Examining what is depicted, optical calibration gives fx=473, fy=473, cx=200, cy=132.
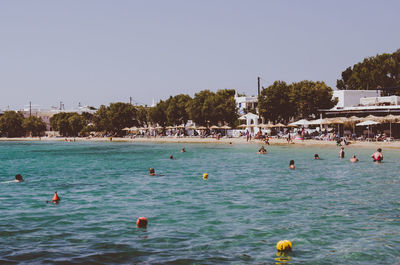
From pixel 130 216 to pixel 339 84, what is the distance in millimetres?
132888

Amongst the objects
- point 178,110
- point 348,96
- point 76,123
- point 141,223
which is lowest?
point 141,223

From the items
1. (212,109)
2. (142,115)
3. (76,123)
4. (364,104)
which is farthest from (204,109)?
(76,123)

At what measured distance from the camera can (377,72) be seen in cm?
11975

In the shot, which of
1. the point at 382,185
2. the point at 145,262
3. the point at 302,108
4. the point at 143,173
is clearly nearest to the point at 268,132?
the point at 302,108

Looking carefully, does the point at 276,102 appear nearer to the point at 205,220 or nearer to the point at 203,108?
the point at 203,108

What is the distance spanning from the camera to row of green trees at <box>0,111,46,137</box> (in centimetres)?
17788

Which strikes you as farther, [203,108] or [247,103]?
[247,103]

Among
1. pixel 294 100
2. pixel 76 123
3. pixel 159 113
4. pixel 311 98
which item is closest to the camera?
pixel 311 98

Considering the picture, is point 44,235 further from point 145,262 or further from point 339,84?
point 339,84

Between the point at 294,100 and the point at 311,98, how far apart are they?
3.59 metres

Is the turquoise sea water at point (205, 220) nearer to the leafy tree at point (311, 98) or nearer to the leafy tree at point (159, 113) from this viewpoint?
the leafy tree at point (311, 98)

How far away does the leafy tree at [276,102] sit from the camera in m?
94.2

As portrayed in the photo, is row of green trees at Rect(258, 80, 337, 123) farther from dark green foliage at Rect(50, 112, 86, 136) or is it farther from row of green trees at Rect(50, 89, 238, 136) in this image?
dark green foliage at Rect(50, 112, 86, 136)

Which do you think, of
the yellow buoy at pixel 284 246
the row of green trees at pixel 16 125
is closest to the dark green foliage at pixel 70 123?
the row of green trees at pixel 16 125
